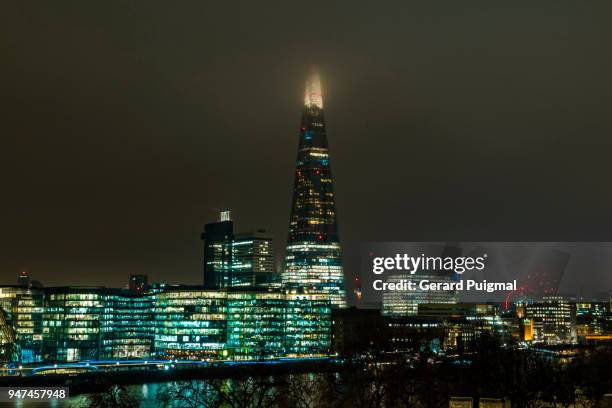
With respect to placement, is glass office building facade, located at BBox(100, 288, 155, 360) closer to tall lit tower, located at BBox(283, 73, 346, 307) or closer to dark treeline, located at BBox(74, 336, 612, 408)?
tall lit tower, located at BBox(283, 73, 346, 307)

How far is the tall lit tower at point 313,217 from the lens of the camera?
106 metres

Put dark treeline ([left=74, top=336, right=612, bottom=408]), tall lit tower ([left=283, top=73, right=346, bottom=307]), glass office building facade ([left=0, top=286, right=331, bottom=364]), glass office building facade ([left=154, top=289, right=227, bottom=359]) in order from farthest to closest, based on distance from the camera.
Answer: tall lit tower ([left=283, top=73, right=346, bottom=307]), glass office building facade ([left=154, top=289, right=227, bottom=359]), glass office building facade ([left=0, top=286, right=331, bottom=364]), dark treeline ([left=74, top=336, right=612, bottom=408])

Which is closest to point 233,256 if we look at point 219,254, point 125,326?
point 219,254

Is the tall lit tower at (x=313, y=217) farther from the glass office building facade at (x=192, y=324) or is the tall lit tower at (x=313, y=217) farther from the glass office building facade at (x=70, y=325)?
the glass office building facade at (x=70, y=325)

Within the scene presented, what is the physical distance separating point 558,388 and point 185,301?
4817 centimetres

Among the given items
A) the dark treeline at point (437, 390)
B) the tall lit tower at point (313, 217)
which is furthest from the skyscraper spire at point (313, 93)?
the dark treeline at point (437, 390)

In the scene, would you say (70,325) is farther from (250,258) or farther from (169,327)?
(250,258)

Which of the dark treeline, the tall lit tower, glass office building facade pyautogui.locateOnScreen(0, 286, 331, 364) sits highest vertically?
the tall lit tower

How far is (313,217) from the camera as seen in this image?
107 meters

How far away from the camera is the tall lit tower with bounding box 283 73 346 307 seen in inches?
4186

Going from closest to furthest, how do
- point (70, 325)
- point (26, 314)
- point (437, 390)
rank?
point (437, 390), point (26, 314), point (70, 325)

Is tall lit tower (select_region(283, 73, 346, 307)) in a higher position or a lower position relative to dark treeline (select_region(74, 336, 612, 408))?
higher

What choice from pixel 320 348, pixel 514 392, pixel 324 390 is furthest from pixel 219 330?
pixel 514 392

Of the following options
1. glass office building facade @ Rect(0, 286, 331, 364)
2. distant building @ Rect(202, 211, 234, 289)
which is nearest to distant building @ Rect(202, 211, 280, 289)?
distant building @ Rect(202, 211, 234, 289)
